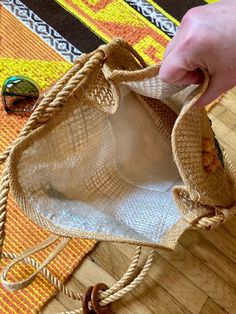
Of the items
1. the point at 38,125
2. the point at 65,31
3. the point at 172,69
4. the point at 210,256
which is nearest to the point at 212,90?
the point at 172,69

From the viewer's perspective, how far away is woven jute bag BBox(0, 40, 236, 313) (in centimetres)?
54

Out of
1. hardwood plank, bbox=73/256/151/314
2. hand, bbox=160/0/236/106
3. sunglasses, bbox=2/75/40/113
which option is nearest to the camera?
hand, bbox=160/0/236/106

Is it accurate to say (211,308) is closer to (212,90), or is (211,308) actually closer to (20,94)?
(212,90)

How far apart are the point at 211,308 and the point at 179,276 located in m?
0.07

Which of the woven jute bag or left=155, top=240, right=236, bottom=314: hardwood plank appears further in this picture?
left=155, top=240, right=236, bottom=314: hardwood plank

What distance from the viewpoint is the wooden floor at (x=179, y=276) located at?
2.47ft

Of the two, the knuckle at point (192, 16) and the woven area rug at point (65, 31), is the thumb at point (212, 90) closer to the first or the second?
the knuckle at point (192, 16)

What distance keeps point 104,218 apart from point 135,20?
59cm

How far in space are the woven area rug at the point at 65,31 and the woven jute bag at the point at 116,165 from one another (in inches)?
10.1

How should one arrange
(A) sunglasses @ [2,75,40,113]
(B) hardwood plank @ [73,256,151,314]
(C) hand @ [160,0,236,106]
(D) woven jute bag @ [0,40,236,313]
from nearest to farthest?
(C) hand @ [160,0,236,106] → (D) woven jute bag @ [0,40,236,313] → (B) hardwood plank @ [73,256,151,314] → (A) sunglasses @ [2,75,40,113]

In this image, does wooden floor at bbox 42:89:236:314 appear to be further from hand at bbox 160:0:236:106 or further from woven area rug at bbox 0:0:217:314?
hand at bbox 160:0:236:106

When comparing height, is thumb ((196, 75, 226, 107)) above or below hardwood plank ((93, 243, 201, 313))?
above

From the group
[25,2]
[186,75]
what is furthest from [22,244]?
[25,2]


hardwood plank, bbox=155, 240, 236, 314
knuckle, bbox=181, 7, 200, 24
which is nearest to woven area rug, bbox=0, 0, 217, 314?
hardwood plank, bbox=155, 240, 236, 314
